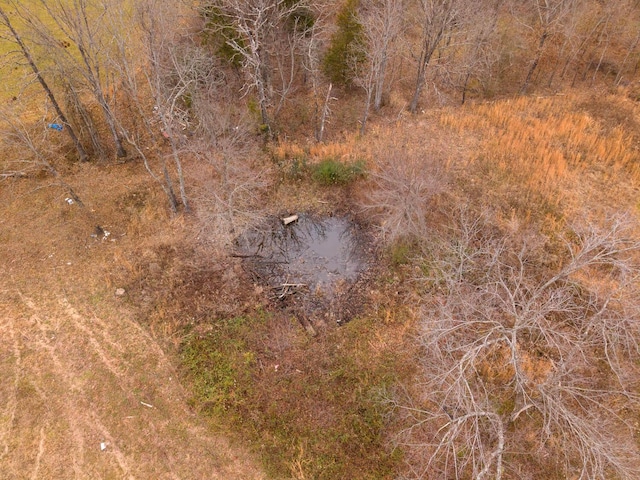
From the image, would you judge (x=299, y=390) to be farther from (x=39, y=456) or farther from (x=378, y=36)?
(x=378, y=36)

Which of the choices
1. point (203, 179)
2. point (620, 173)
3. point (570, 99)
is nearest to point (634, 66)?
point (570, 99)

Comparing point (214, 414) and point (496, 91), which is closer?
point (214, 414)

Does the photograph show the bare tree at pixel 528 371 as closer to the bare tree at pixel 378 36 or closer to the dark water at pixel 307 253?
the dark water at pixel 307 253

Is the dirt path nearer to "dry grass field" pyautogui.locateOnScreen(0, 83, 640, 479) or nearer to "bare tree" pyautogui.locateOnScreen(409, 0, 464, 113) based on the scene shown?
"dry grass field" pyautogui.locateOnScreen(0, 83, 640, 479)

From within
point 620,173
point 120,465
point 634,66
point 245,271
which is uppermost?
point 634,66

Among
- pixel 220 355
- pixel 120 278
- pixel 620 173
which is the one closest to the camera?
pixel 220 355

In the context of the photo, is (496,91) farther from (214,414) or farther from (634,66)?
(214,414)
